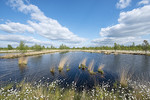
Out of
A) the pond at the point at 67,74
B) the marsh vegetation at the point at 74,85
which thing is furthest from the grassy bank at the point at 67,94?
the pond at the point at 67,74

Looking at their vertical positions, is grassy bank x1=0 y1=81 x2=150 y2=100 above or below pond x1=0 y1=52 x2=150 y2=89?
above

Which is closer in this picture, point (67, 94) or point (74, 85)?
point (67, 94)

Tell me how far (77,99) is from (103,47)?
71.7 m

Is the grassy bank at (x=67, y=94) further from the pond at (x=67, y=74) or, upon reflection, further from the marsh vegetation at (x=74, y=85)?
the pond at (x=67, y=74)

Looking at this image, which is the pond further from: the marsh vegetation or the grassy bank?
the grassy bank

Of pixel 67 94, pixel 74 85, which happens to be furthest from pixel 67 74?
pixel 67 94

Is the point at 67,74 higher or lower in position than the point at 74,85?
lower

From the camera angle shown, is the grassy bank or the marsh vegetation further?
the marsh vegetation

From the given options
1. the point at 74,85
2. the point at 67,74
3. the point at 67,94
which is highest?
the point at 67,94

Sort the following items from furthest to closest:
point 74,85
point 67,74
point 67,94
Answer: point 67,74 → point 74,85 → point 67,94

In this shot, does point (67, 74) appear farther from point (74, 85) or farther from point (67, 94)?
point (67, 94)

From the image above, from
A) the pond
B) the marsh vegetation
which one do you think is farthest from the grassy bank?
the pond

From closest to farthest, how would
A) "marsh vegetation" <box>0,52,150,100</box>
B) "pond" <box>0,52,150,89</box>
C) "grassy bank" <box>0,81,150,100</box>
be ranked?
"grassy bank" <box>0,81,150,100</box> → "marsh vegetation" <box>0,52,150,100</box> → "pond" <box>0,52,150,89</box>

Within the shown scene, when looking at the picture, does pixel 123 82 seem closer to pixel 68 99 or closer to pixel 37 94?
pixel 68 99
